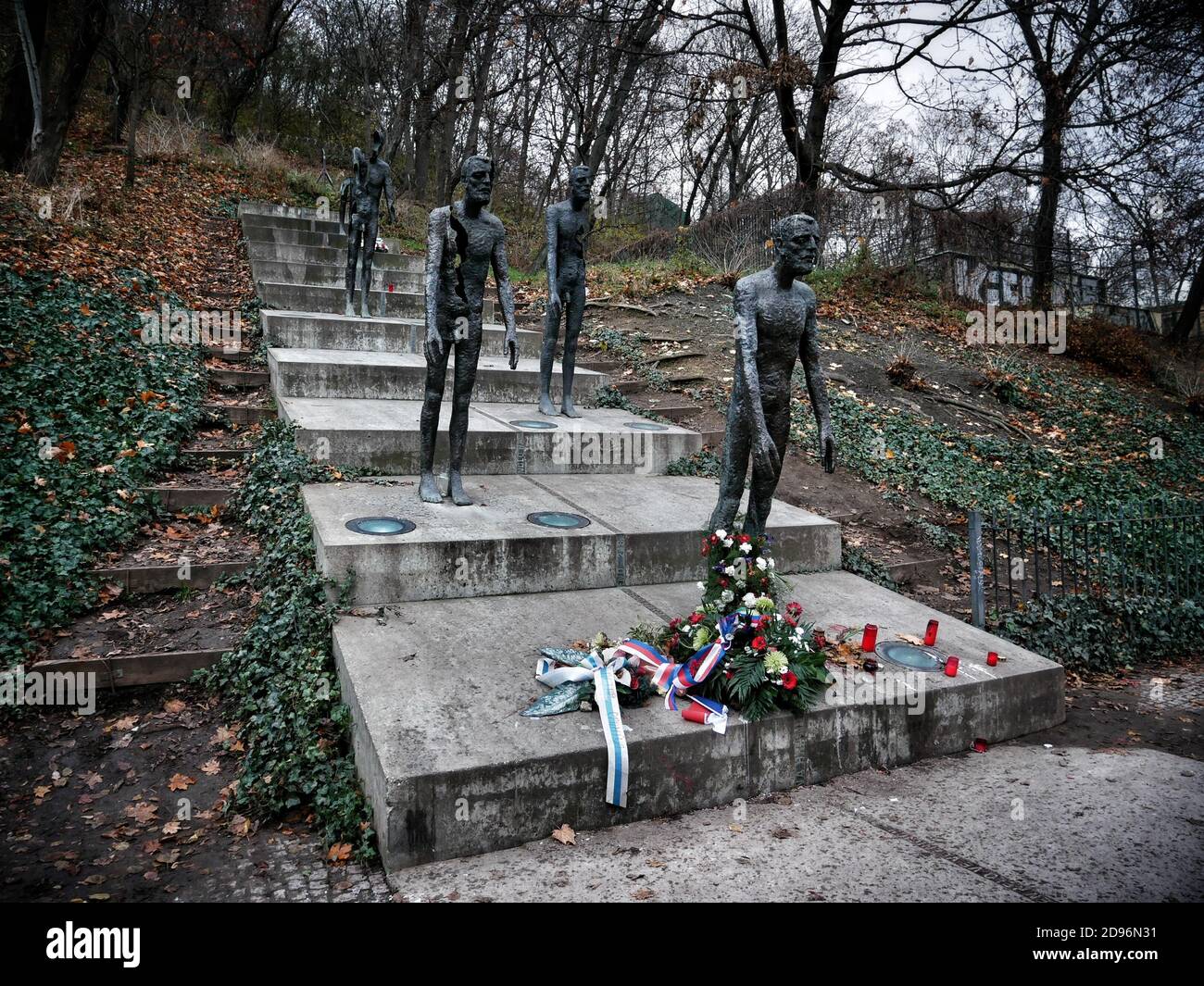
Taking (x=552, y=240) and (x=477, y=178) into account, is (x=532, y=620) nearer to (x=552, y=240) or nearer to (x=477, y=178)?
(x=477, y=178)

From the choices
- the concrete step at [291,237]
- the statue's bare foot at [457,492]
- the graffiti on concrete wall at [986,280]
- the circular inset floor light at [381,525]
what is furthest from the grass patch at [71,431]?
the graffiti on concrete wall at [986,280]

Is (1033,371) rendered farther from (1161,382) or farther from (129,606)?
(129,606)

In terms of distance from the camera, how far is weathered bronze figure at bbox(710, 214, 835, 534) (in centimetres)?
449

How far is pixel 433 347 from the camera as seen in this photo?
5445mm

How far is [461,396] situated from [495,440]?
1.55m

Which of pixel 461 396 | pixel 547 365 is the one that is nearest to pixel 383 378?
pixel 547 365

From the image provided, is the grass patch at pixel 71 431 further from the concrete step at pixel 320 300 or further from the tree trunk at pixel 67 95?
the tree trunk at pixel 67 95

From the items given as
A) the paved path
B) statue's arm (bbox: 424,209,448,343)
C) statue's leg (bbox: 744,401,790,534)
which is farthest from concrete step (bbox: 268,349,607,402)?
the paved path

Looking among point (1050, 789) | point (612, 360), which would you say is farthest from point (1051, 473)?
point (1050, 789)

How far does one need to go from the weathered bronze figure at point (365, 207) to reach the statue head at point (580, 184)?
12.9 ft

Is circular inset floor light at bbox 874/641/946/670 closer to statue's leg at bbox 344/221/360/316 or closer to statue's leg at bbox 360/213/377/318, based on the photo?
statue's leg at bbox 360/213/377/318

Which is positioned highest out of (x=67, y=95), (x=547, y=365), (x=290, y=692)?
(x=67, y=95)

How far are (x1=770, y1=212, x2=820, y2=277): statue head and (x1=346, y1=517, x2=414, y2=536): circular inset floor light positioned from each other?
2.89 m
